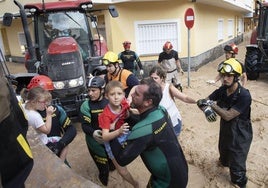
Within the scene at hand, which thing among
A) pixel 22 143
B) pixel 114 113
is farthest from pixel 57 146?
pixel 22 143

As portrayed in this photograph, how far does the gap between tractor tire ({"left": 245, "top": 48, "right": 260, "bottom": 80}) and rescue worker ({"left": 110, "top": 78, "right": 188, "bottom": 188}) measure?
758 centimetres

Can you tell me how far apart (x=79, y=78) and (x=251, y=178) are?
3.13 meters

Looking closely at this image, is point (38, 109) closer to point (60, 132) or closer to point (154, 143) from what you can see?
point (60, 132)

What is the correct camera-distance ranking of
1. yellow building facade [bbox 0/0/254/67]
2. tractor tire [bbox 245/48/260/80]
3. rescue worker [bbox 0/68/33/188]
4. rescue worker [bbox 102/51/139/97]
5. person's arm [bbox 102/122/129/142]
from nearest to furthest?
rescue worker [bbox 0/68/33/188]
person's arm [bbox 102/122/129/142]
rescue worker [bbox 102/51/139/97]
tractor tire [bbox 245/48/260/80]
yellow building facade [bbox 0/0/254/67]

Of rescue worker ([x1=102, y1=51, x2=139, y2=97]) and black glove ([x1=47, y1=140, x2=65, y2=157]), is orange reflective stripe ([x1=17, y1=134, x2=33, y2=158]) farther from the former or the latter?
rescue worker ([x1=102, y1=51, x2=139, y2=97])

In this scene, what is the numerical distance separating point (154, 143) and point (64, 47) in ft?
11.5

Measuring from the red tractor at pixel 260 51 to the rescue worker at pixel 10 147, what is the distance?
28.9ft

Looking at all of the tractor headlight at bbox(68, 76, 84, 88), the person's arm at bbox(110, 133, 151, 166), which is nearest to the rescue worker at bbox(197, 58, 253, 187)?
the person's arm at bbox(110, 133, 151, 166)

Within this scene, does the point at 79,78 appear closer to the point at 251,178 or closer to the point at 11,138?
the point at 251,178

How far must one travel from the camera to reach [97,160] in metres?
3.67

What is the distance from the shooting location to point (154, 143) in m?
2.17

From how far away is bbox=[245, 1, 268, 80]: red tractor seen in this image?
8688 mm

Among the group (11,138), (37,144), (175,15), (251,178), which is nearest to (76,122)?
(251,178)

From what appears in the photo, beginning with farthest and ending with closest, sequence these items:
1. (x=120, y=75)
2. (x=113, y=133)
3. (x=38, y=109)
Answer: (x=120, y=75) → (x=38, y=109) → (x=113, y=133)
